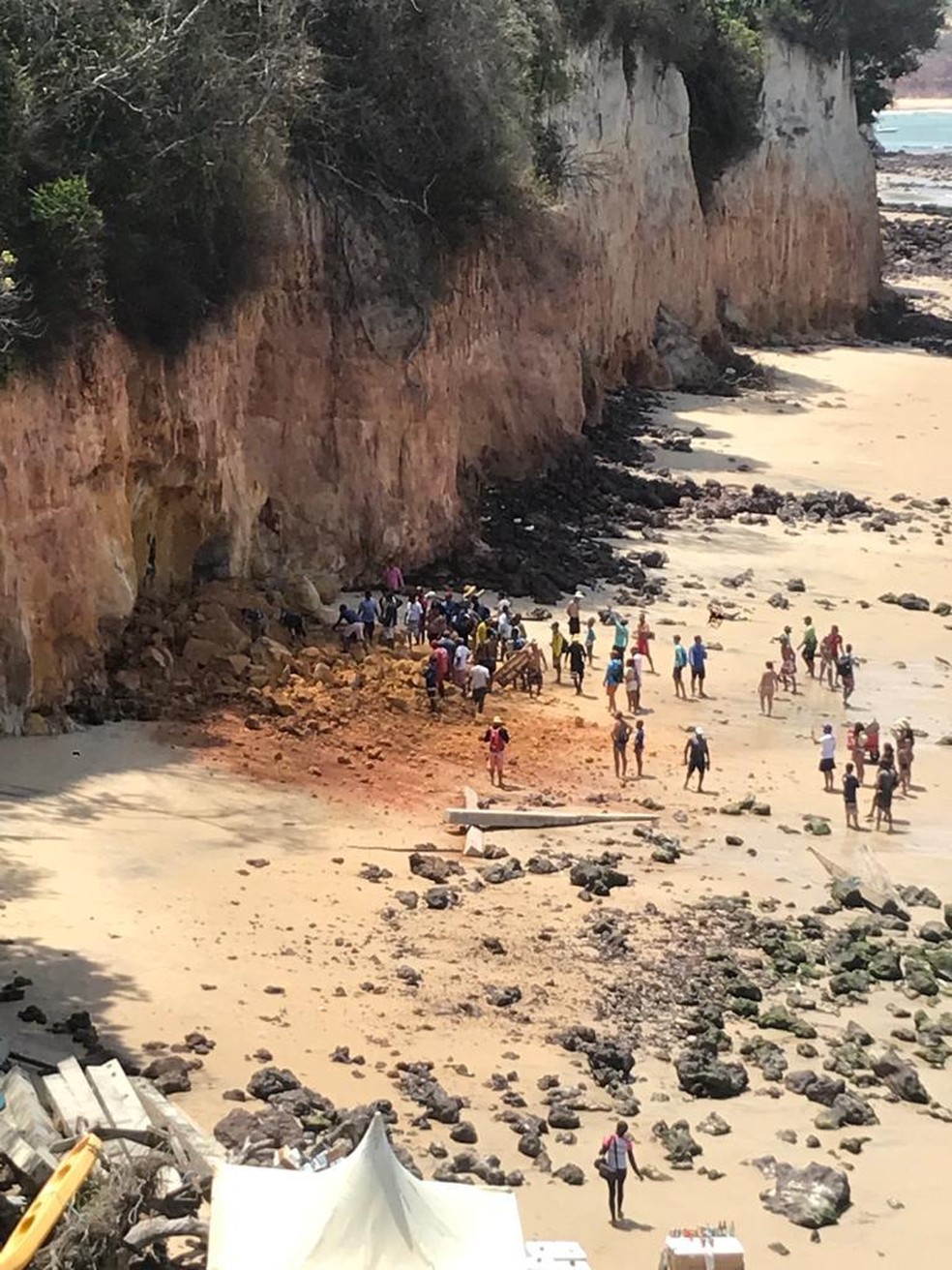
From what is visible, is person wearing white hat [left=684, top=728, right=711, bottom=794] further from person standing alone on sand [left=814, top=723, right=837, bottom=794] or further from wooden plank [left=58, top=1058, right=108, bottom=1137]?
wooden plank [left=58, top=1058, right=108, bottom=1137]

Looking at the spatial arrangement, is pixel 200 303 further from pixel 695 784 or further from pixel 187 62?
pixel 695 784

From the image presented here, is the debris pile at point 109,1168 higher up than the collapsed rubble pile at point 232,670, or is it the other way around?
the debris pile at point 109,1168

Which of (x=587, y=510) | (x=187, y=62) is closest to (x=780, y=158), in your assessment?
(x=587, y=510)

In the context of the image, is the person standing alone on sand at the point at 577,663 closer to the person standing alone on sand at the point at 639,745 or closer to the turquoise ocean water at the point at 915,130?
the person standing alone on sand at the point at 639,745

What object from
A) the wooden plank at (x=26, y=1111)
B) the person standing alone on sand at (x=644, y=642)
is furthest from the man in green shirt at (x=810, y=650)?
the wooden plank at (x=26, y=1111)

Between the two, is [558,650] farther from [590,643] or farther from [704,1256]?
[704,1256]

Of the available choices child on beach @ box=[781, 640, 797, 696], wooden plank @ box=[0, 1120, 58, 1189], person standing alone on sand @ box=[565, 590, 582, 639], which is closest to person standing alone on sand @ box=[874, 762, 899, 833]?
child on beach @ box=[781, 640, 797, 696]
